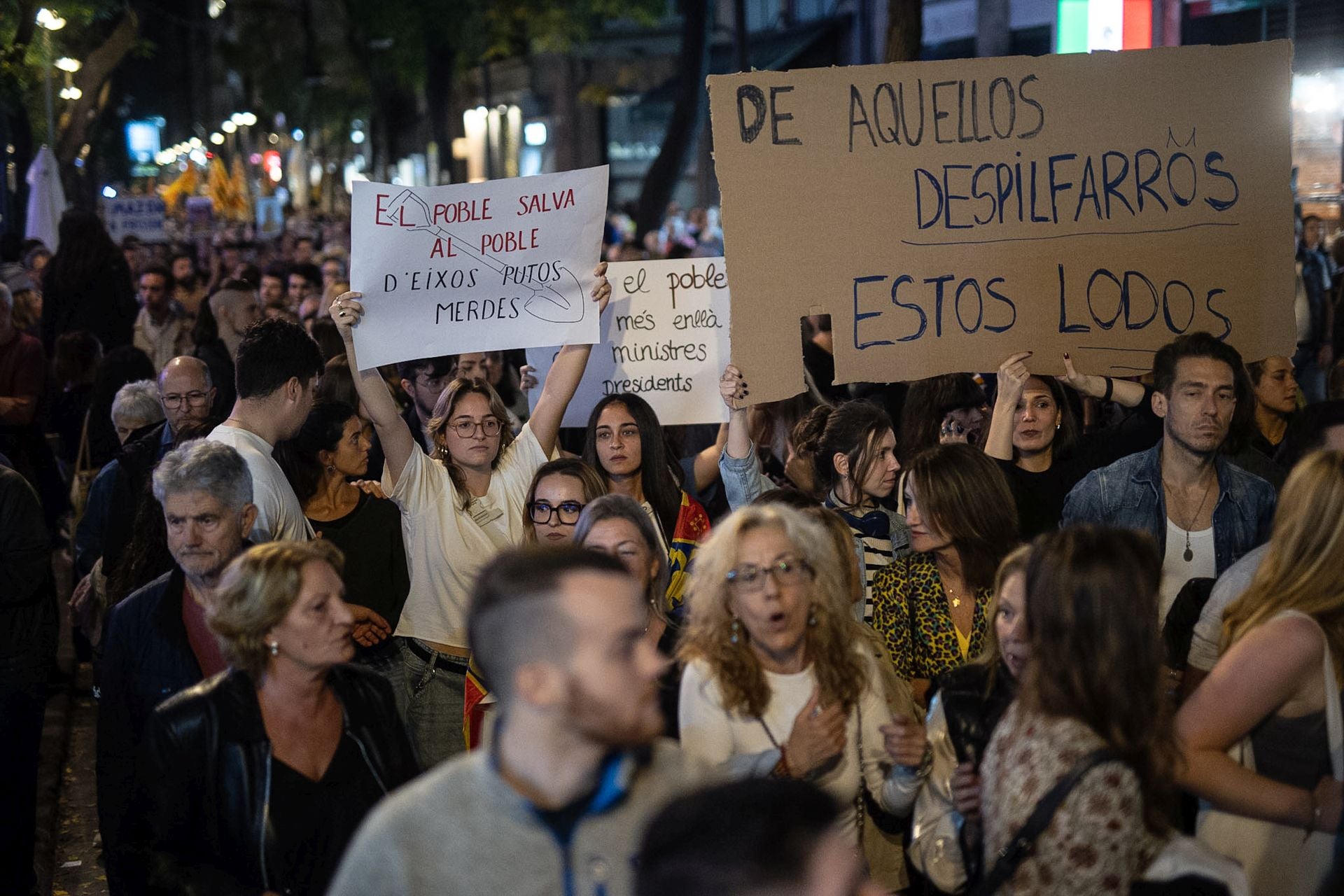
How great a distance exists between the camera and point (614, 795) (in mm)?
2340

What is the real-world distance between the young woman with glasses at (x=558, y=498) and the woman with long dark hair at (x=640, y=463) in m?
0.72

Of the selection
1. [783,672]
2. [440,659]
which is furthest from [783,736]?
[440,659]

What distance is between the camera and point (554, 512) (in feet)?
16.3

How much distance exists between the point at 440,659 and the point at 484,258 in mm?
1831

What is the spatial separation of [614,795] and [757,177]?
11.6 ft

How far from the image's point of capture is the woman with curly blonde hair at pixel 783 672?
346cm

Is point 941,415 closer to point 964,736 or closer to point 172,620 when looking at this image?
point 964,736

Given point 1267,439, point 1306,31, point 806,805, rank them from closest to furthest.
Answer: point 806,805 < point 1267,439 < point 1306,31

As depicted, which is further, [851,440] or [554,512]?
[851,440]

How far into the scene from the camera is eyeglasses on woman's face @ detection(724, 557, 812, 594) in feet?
11.5

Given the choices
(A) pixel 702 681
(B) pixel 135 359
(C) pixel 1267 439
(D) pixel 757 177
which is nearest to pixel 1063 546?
(A) pixel 702 681

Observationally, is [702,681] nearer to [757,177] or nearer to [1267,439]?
[757,177]

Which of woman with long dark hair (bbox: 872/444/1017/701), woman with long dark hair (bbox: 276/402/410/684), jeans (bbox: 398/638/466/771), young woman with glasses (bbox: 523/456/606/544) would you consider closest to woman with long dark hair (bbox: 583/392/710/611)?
young woman with glasses (bbox: 523/456/606/544)

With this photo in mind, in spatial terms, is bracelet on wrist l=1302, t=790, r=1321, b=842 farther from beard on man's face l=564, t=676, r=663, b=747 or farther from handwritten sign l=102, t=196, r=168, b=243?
handwritten sign l=102, t=196, r=168, b=243
